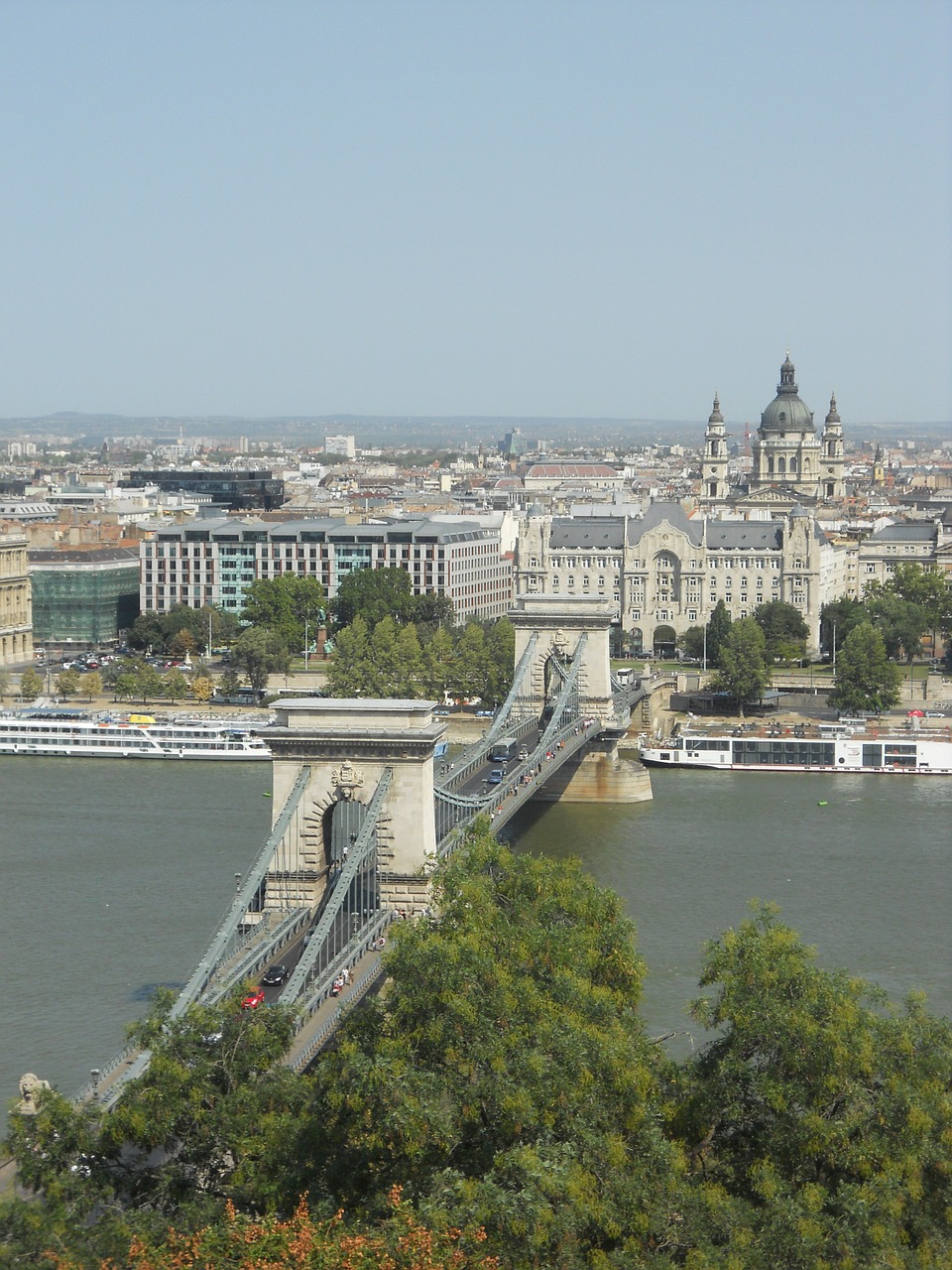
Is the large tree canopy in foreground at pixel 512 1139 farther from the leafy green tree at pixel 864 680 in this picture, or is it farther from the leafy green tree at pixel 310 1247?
the leafy green tree at pixel 864 680

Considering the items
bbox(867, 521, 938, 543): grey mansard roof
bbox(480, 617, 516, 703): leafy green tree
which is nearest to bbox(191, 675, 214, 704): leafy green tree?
bbox(480, 617, 516, 703): leafy green tree

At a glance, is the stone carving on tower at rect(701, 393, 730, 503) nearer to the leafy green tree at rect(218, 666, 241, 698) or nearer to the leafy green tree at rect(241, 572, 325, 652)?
the leafy green tree at rect(241, 572, 325, 652)

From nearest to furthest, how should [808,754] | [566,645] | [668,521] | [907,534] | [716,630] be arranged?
1. [566,645]
2. [808,754]
3. [716,630]
4. [668,521]
5. [907,534]

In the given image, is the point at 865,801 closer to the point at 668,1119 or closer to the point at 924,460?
the point at 668,1119

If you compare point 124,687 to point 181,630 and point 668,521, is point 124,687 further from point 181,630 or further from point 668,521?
point 668,521

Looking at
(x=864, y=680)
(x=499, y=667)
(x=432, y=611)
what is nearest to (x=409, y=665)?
(x=499, y=667)

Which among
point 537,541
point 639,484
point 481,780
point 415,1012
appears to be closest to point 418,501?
point 537,541

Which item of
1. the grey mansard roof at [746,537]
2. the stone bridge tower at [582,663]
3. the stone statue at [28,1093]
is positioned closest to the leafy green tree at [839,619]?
the grey mansard roof at [746,537]

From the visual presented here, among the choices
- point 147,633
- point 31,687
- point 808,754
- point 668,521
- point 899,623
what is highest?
point 668,521
